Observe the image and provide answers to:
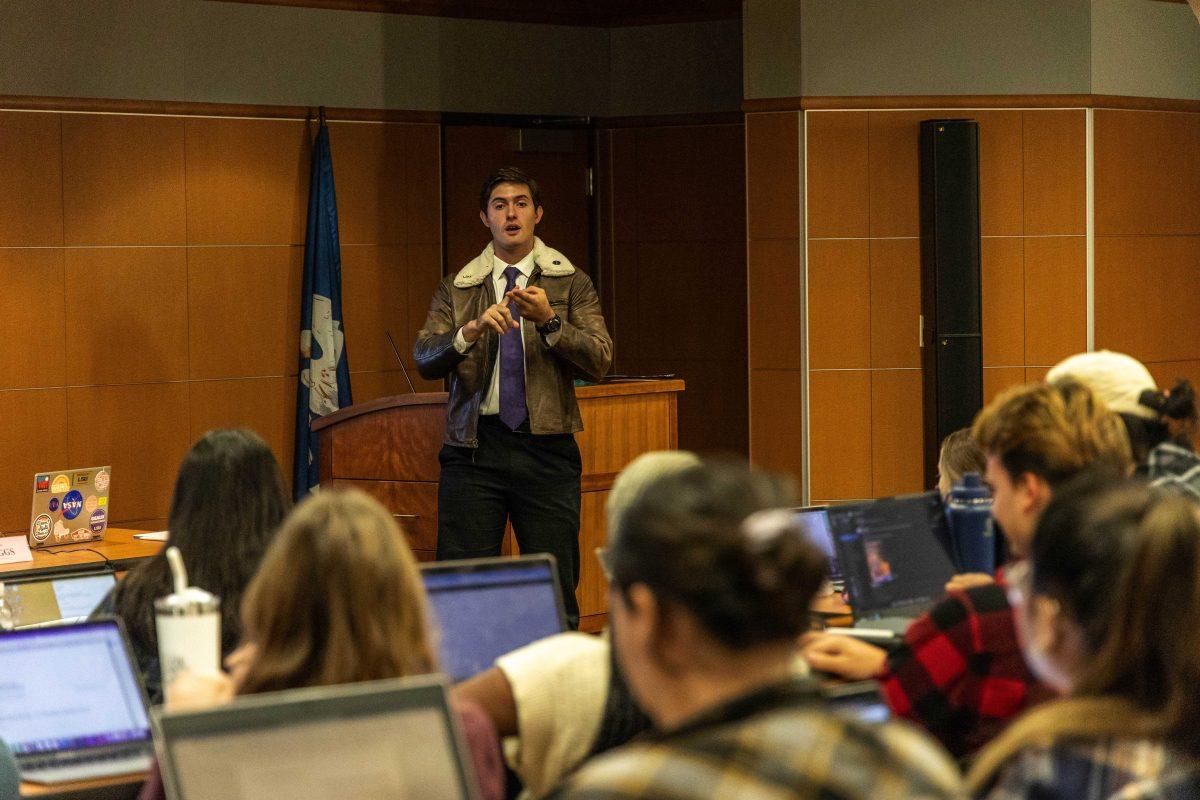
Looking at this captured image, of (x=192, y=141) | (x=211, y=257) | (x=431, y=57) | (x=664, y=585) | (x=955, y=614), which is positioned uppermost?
(x=431, y=57)

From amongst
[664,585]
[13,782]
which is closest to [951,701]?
[664,585]

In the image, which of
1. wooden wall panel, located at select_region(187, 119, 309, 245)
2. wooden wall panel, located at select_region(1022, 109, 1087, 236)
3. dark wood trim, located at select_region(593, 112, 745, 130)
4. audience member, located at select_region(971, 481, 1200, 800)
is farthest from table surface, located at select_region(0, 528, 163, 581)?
wooden wall panel, located at select_region(1022, 109, 1087, 236)

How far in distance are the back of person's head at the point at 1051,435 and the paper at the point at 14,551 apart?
3328mm

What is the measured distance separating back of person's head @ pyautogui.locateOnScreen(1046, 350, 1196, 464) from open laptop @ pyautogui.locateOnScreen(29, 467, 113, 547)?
3.37 meters

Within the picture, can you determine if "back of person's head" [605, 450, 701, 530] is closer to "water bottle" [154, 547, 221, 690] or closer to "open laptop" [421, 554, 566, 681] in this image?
"open laptop" [421, 554, 566, 681]

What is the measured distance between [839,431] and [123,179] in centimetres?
382

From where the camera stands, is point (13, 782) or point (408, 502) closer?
point (13, 782)

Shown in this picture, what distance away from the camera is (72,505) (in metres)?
5.14

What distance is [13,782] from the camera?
8.20ft

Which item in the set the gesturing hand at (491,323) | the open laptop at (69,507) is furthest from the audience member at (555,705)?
the open laptop at (69,507)

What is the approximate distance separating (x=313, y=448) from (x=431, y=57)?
227cm

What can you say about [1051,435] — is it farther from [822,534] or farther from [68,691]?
[68,691]

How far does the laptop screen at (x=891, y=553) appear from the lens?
3.35m

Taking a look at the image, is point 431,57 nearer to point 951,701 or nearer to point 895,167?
point 895,167
